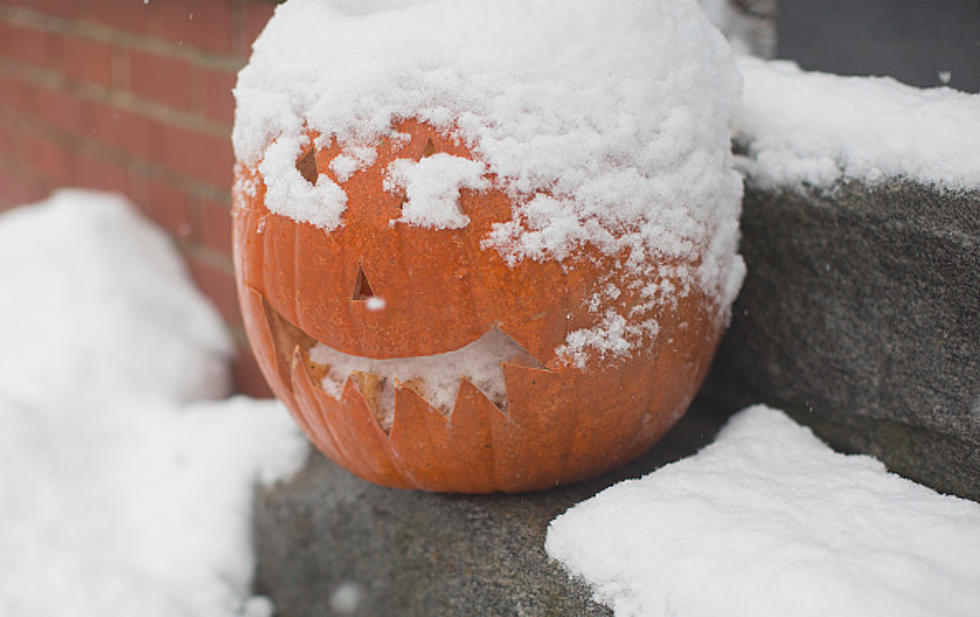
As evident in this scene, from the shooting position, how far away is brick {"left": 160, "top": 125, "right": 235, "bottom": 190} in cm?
168

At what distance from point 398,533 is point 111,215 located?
123cm

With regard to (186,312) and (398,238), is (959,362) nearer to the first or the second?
(398,238)

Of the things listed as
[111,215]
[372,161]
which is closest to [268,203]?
[372,161]

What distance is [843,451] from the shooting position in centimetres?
103

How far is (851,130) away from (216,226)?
126 centimetres

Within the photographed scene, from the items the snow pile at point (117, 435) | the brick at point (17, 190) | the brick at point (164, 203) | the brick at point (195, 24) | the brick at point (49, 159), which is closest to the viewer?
the snow pile at point (117, 435)

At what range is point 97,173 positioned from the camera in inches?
80.8

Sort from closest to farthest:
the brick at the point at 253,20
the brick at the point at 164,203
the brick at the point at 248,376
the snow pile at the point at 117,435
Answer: the snow pile at the point at 117,435 → the brick at the point at 253,20 → the brick at the point at 248,376 → the brick at the point at 164,203

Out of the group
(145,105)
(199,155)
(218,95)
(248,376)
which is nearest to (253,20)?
(218,95)

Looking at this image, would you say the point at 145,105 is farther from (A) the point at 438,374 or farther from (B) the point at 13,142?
(A) the point at 438,374

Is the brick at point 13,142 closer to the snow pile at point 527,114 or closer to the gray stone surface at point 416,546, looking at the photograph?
the gray stone surface at point 416,546

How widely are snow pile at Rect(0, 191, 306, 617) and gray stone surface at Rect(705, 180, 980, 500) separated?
28.2 inches

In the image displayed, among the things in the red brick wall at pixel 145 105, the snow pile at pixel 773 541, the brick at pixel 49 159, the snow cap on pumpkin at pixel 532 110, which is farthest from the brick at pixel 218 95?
the snow pile at pixel 773 541

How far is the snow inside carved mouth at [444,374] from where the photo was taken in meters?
0.88
